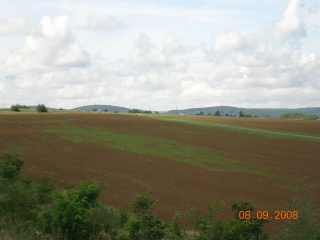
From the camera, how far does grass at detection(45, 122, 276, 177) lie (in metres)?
39.9

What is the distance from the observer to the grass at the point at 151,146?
39.9 metres

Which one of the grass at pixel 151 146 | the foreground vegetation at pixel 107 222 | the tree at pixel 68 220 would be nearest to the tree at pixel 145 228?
the foreground vegetation at pixel 107 222

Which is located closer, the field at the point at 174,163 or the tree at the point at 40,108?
the field at the point at 174,163

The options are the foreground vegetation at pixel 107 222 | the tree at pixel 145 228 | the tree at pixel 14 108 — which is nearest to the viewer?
the foreground vegetation at pixel 107 222

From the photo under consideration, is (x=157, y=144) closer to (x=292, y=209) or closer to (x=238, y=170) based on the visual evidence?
(x=238, y=170)

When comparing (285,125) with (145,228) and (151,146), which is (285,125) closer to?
(151,146)

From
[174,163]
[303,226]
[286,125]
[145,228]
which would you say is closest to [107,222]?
[145,228]

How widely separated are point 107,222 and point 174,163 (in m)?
24.3

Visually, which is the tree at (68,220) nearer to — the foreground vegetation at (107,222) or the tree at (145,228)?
the foreground vegetation at (107,222)

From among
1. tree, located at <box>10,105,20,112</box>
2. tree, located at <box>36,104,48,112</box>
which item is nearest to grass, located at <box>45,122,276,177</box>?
tree, located at <box>36,104,48,112</box>

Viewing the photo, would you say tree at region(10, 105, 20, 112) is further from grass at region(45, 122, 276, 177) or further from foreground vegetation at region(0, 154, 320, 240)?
foreground vegetation at region(0, 154, 320, 240)

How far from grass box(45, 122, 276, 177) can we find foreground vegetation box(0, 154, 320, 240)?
22569 millimetres

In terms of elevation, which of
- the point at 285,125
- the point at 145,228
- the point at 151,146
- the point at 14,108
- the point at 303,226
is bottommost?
the point at 151,146

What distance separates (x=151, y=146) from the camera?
52031 millimetres
